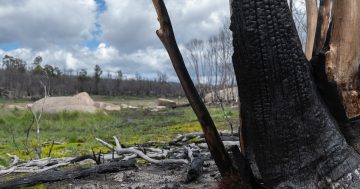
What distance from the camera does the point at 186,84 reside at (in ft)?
10.8

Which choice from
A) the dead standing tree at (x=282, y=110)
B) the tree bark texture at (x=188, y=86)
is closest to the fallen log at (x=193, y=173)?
the tree bark texture at (x=188, y=86)

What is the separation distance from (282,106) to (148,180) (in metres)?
2.27

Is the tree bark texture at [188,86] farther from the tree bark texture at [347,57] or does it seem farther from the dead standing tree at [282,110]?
the tree bark texture at [347,57]

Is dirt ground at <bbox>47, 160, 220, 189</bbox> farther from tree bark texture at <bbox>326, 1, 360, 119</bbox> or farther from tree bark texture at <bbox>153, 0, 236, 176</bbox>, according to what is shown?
tree bark texture at <bbox>326, 1, 360, 119</bbox>

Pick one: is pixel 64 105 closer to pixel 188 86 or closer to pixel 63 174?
pixel 63 174

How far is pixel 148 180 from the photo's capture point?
4469mm

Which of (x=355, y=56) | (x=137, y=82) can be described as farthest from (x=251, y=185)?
(x=137, y=82)

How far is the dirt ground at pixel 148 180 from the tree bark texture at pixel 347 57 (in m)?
1.51

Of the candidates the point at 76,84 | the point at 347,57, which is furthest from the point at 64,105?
the point at 76,84

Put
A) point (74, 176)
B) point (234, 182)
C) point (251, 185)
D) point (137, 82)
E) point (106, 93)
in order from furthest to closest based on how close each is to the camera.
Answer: point (137, 82) → point (106, 93) → point (74, 176) → point (234, 182) → point (251, 185)

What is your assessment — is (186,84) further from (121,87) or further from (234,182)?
(121,87)

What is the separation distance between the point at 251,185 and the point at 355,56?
121 centimetres

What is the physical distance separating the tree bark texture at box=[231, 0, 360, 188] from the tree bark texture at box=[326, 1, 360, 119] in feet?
0.96

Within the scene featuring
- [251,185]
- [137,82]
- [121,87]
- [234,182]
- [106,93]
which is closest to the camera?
[251,185]
